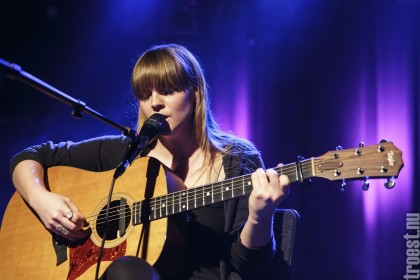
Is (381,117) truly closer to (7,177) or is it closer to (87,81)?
(87,81)

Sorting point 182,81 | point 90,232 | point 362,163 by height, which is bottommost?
point 90,232

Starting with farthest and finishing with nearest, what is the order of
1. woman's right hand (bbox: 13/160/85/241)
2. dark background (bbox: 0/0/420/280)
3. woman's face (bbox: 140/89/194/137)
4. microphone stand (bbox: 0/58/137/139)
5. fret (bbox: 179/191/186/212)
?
dark background (bbox: 0/0/420/280)
woman's face (bbox: 140/89/194/137)
woman's right hand (bbox: 13/160/85/241)
fret (bbox: 179/191/186/212)
microphone stand (bbox: 0/58/137/139)

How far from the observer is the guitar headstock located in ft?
6.23

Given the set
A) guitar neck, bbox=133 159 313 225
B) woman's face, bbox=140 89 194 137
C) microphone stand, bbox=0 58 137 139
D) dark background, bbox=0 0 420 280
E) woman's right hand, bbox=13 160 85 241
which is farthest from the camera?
dark background, bbox=0 0 420 280

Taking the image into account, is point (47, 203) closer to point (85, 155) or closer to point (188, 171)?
point (85, 155)

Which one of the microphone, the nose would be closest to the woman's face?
the nose

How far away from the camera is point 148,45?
15.0ft

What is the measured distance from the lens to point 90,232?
2.52 m

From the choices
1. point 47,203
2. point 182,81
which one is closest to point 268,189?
point 182,81

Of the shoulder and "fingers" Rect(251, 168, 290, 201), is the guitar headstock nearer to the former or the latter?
"fingers" Rect(251, 168, 290, 201)

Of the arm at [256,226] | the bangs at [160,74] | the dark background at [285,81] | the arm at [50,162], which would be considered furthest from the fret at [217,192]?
the dark background at [285,81]

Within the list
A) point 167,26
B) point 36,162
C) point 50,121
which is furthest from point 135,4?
point 36,162

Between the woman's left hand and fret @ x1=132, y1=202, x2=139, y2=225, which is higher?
the woman's left hand

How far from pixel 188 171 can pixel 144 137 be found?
24.0 inches
